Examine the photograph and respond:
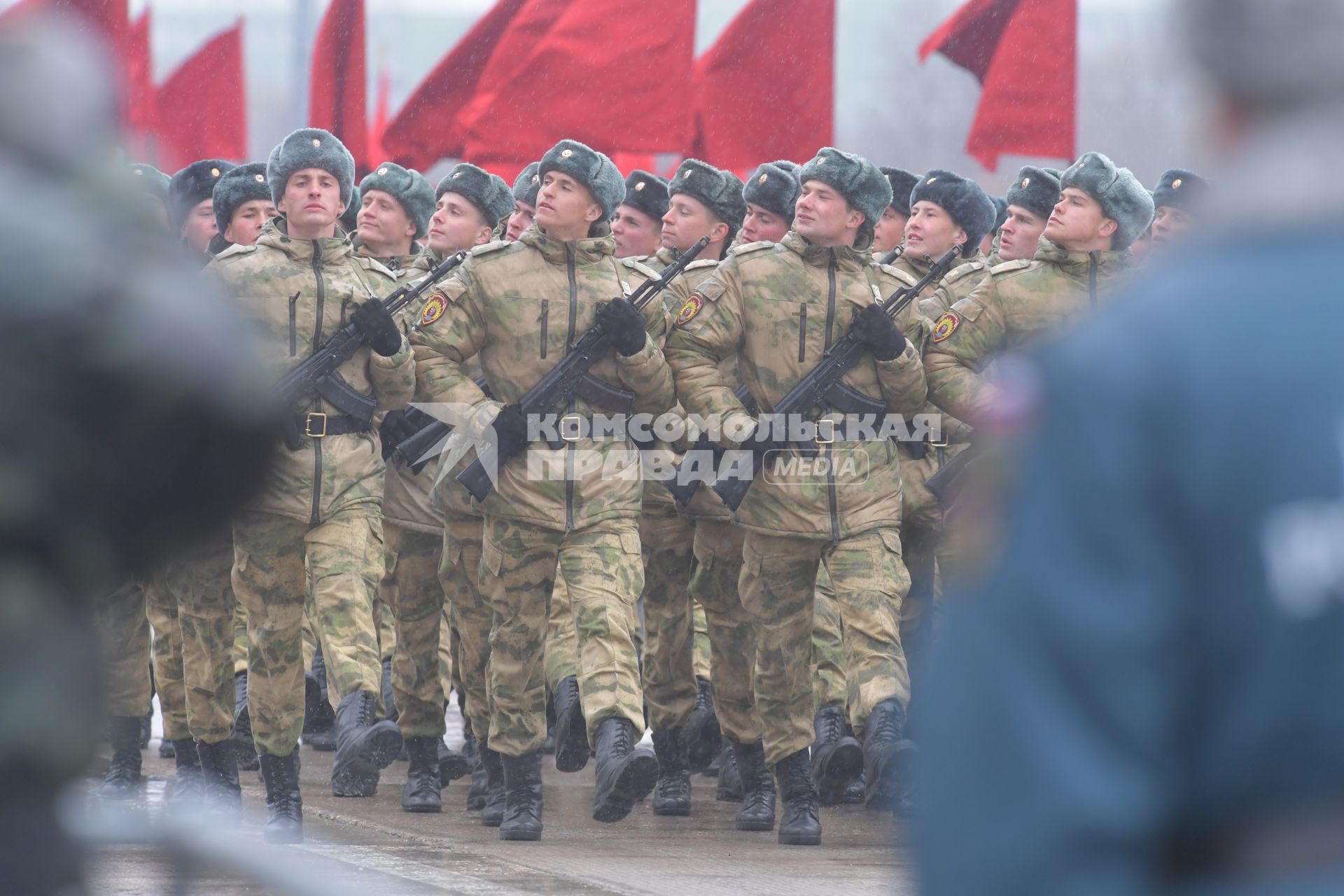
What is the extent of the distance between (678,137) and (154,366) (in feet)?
29.9

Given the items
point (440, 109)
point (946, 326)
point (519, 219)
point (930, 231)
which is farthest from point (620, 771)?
point (440, 109)

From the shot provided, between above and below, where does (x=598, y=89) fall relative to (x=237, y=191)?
above

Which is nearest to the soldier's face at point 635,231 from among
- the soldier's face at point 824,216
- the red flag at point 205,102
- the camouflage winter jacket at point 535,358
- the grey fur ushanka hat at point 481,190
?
the grey fur ushanka hat at point 481,190

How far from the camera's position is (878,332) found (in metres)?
7.48

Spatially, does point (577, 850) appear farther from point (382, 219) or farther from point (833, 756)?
point (382, 219)

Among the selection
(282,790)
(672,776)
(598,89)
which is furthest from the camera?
(598,89)

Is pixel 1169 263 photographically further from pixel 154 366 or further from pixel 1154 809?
pixel 154 366

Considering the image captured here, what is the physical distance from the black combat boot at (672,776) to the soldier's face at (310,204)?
2123 mm

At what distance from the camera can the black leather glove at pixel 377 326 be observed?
23.7 feet

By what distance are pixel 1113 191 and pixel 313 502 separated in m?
3.28

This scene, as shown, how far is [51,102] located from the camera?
195cm

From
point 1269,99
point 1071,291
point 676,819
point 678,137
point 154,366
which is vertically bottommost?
point 676,819

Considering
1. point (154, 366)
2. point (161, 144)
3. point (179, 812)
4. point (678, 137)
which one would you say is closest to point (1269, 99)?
point (154, 366)

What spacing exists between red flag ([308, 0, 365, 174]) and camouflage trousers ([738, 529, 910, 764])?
A: 5612 millimetres
